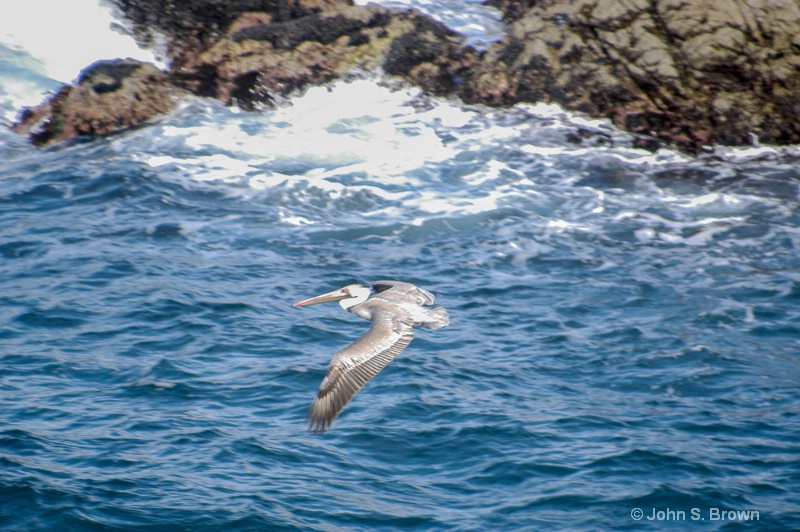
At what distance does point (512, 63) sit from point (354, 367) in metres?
A: 10.5

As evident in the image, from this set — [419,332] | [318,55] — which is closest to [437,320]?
[419,332]

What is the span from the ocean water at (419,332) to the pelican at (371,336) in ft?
3.03

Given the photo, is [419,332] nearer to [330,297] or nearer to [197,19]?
[330,297]

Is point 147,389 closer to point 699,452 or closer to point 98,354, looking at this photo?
point 98,354

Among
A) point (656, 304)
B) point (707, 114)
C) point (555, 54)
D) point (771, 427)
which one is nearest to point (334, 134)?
point (555, 54)

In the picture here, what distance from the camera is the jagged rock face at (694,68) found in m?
16.1

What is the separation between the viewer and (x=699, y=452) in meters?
9.27

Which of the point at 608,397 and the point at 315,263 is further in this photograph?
the point at 315,263

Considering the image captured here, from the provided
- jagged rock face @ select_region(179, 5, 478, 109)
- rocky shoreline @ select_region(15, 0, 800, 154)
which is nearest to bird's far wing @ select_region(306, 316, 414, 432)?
rocky shoreline @ select_region(15, 0, 800, 154)

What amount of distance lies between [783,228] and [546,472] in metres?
6.65

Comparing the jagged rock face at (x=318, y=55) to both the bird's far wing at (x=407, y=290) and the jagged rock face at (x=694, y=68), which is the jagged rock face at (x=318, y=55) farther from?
the bird's far wing at (x=407, y=290)

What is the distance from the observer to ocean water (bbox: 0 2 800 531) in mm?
8789

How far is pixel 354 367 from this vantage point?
8664mm

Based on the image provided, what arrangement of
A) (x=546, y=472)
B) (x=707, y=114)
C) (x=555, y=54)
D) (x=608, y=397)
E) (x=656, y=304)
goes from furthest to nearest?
(x=555, y=54)
(x=707, y=114)
(x=656, y=304)
(x=608, y=397)
(x=546, y=472)
